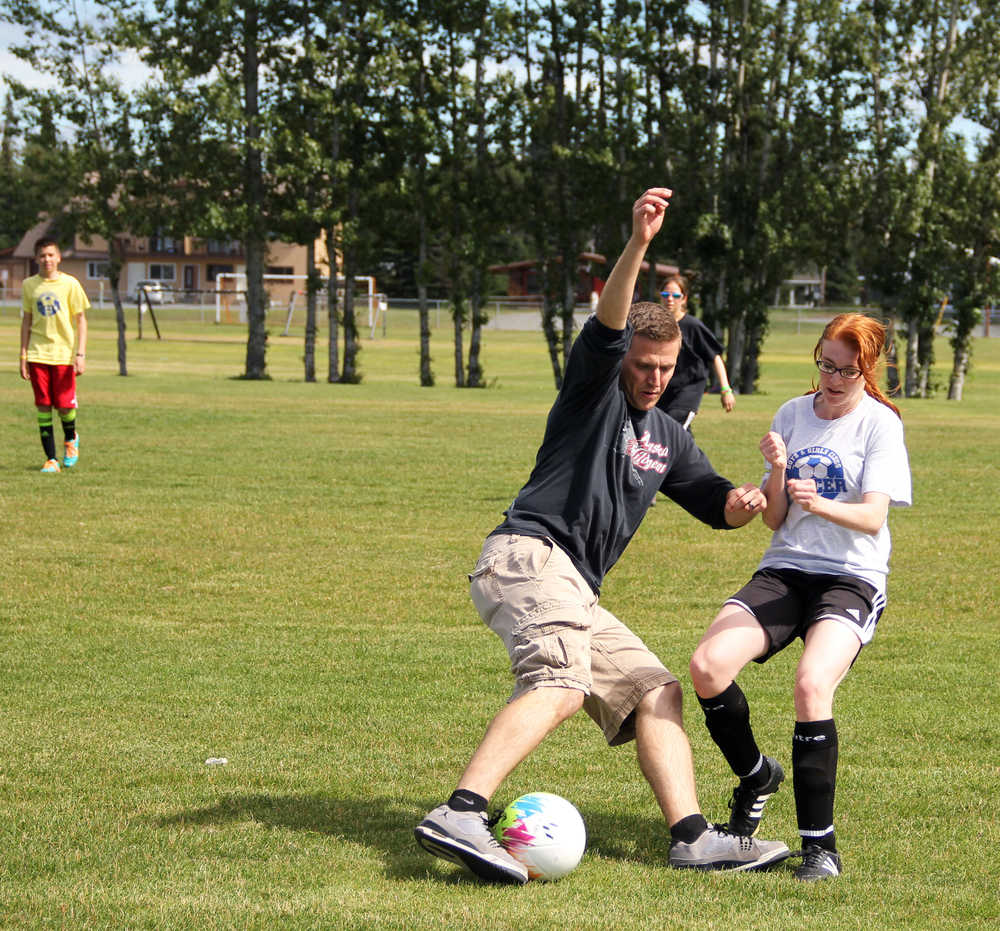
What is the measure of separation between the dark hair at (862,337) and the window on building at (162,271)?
10597cm

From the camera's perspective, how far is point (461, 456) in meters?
17.8

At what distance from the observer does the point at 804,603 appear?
4.97m

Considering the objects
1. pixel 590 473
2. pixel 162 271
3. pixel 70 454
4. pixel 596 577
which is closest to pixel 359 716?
pixel 596 577

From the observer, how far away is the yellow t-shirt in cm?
1438

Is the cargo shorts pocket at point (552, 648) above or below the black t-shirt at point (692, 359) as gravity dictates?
below

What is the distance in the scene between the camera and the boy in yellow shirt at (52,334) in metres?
14.3

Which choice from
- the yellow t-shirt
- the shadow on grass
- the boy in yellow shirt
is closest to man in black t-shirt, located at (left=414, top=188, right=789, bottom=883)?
the shadow on grass

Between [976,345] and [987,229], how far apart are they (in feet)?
120

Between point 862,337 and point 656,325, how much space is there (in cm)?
78

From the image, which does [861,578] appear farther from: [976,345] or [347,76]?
[976,345]

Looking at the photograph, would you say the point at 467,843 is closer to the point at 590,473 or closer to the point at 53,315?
the point at 590,473

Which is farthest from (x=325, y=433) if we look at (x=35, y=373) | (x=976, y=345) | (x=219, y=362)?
(x=976, y=345)

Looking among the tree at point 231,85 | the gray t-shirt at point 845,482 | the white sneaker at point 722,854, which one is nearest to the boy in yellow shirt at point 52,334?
the gray t-shirt at point 845,482

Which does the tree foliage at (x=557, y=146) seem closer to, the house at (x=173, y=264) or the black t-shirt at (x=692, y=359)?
the black t-shirt at (x=692, y=359)
